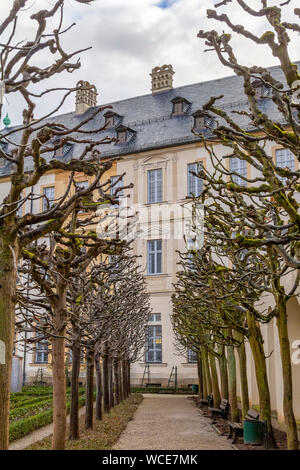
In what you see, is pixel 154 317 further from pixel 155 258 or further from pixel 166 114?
pixel 166 114

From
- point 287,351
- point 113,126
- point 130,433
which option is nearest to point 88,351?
point 130,433

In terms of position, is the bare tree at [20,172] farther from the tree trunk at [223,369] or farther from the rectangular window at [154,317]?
the rectangular window at [154,317]

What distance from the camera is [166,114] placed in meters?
37.2

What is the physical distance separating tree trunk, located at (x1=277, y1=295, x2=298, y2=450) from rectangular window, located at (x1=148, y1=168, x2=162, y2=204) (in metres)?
24.4

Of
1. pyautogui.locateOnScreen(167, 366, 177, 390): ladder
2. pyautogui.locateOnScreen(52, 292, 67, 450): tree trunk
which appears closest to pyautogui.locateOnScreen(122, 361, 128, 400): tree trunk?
pyautogui.locateOnScreen(167, 366, 177, 390): ladder

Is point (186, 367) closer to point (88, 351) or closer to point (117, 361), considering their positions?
point (117, 361)

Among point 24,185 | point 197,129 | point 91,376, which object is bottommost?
point 91,376

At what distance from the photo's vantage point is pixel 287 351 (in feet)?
32.7

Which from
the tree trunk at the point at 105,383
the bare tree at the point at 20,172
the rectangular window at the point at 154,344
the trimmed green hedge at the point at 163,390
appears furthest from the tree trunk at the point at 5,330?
the rectangular window at the point at 154,344

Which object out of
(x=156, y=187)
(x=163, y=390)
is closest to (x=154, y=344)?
(x=163, y=390)

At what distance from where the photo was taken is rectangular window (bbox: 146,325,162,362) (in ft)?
107

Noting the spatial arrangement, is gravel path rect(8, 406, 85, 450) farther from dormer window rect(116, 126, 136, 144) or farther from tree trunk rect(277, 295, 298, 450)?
dormer window rect(116, 126, 136, 144)

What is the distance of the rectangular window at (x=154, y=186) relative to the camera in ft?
113

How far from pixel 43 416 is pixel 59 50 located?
12696mm
